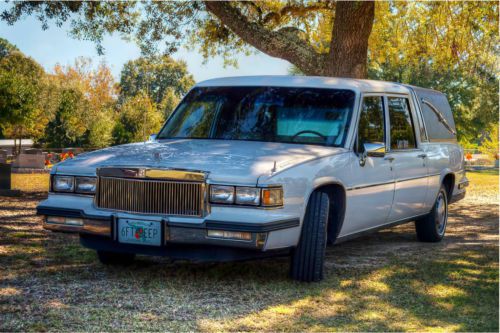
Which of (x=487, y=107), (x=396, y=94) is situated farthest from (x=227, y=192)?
(x=487, y=107)

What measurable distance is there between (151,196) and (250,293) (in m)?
1.14

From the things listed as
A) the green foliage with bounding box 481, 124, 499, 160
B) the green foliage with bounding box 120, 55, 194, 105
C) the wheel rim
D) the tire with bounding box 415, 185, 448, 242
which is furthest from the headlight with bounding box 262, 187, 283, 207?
the green foliage with bounding box 120, 55, 194, 105

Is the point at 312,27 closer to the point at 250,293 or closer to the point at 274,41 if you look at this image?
the point at 274,41

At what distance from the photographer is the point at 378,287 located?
6.76 m

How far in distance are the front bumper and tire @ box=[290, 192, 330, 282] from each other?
227mm

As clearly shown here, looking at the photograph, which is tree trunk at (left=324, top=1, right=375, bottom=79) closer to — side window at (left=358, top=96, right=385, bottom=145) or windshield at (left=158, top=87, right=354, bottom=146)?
side window at (left=358, top=96, right=385, bottom=145)

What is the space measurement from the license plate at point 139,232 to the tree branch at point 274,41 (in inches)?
370

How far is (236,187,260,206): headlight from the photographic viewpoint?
6.08m

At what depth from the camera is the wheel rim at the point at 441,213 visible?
32.6 ft

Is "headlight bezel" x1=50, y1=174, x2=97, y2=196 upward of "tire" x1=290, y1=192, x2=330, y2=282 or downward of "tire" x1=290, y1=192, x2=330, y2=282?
upward

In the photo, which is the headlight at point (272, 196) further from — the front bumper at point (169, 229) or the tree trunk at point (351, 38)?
the tree trunk at point (351, 38)

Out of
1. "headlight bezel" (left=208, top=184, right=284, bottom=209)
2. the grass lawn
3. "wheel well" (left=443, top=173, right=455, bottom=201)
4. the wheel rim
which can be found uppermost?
"headlight bezel" (left=208, top=184, right=284, bottom=209)

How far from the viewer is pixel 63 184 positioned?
6824 millimetres

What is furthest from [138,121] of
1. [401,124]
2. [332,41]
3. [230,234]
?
[230,234]
